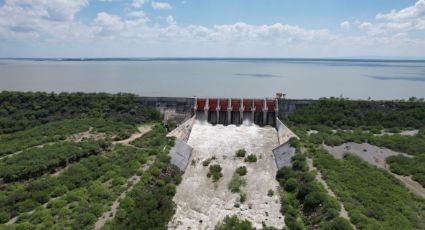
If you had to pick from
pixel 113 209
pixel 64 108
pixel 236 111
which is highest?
pixel 236 111

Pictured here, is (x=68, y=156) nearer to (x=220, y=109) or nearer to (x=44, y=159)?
(x=44, y=159)

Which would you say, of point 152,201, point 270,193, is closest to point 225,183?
point 270,193

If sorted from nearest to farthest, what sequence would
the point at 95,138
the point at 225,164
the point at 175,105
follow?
the point at 225,164
the point at 95,138
the point at 175,105

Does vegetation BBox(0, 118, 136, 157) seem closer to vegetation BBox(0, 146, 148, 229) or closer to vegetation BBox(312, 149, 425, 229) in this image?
vegetation BBox(0, 146, 148, 229)

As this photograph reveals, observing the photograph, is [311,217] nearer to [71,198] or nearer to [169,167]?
[169,167]

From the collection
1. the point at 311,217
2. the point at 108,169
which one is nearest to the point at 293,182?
the point at 311,217

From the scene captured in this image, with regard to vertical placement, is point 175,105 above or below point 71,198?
above

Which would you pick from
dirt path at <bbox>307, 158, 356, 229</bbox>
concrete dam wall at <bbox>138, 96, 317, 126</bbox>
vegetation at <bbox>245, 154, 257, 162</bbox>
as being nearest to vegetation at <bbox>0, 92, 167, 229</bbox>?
concrete dam wall at <bbox>138, 96, 317, 126</bbox>
